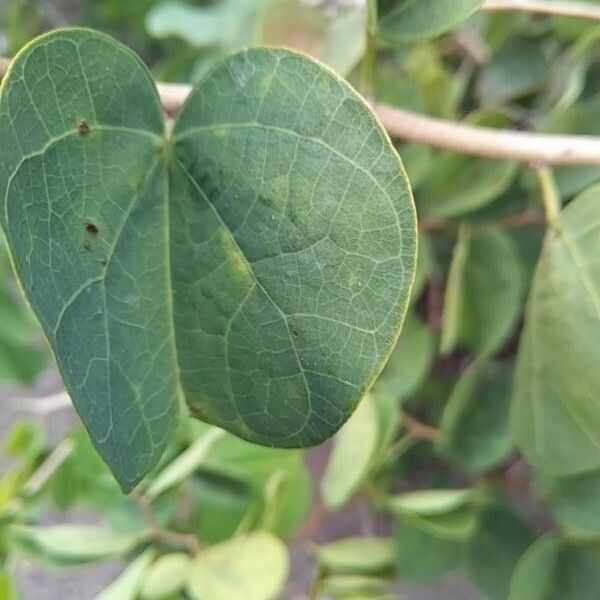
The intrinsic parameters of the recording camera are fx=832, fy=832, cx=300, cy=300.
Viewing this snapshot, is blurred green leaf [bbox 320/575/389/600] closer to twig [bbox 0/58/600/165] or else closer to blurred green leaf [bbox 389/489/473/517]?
blurred green leaf [bbox 389/489/473/517]

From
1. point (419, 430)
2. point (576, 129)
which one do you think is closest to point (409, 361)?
point (419, 430)

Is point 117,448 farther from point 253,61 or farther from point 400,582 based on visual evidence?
point 400,582

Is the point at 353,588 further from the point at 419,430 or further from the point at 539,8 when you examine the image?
the point at 539,8

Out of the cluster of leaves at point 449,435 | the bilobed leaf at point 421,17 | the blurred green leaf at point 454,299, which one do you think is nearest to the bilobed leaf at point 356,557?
the cluster of leaves at point 449,435

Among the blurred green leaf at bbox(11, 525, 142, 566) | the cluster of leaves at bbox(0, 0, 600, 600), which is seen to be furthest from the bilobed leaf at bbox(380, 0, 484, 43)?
the blurred green leaf at bbox(11, 525, 142, 566)

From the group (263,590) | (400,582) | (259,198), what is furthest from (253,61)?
(400,582)

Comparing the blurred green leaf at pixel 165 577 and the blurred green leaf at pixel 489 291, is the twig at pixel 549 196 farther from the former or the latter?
the blurred green leaf at pixel 165 577
